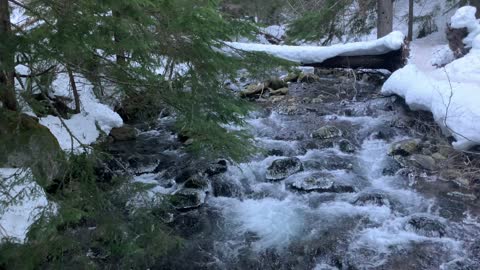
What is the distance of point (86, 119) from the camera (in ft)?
Result: 32.2

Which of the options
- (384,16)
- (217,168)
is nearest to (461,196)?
(217,168)

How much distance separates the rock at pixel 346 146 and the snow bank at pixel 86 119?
15.5 ft

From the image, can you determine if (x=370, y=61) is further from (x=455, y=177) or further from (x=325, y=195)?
(x=325, y=195)

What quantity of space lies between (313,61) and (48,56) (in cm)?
853

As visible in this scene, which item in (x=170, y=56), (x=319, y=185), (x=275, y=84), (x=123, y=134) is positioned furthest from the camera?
(x=275, y=84)

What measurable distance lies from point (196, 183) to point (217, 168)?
26.6 inches

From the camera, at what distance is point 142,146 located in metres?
9.67

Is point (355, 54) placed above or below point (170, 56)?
above

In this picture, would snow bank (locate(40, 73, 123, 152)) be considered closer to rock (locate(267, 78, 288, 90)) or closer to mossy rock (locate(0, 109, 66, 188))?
mossy rock (locate(0, 109, 66, 188))

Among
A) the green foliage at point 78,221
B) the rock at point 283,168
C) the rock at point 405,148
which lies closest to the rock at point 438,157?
the rock at point 405,148

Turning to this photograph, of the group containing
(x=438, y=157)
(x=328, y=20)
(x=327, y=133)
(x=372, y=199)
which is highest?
(x=328, y=20)

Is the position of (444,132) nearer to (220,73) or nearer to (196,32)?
(220,73)

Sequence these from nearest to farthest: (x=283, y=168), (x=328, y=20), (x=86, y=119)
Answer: (x=283, y=168) → (x=86, y=119) → (x=328, y=20)

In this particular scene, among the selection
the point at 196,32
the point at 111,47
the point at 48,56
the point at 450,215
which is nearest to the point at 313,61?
the point at 450,215
